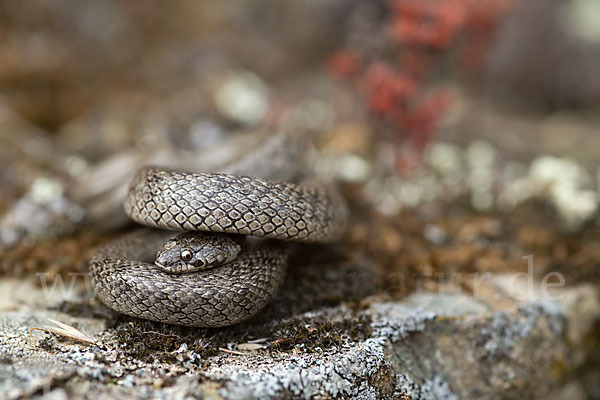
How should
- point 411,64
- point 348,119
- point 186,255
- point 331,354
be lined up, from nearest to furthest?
point 331,354 → point 186,255 → point 411,64 → point 348,119

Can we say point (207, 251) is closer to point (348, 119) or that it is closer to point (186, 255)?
point (186, 255)

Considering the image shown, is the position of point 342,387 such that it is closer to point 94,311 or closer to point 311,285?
point 311,285

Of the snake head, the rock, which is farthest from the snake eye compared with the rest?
the rock

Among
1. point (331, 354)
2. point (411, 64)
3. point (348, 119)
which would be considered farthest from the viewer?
point (348, 119)

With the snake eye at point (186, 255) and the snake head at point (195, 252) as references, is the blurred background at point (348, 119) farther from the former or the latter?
the snake eye at point (186, 255)

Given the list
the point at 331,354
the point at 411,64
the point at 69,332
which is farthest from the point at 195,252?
the point at 411,64

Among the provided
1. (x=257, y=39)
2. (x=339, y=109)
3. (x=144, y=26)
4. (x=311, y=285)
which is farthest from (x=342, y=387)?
(x=144, y=26)

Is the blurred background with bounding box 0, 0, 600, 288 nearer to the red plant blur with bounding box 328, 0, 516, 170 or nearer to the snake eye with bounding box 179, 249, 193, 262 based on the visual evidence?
the red plant blur with bounding box 328, 0, 516, 170
